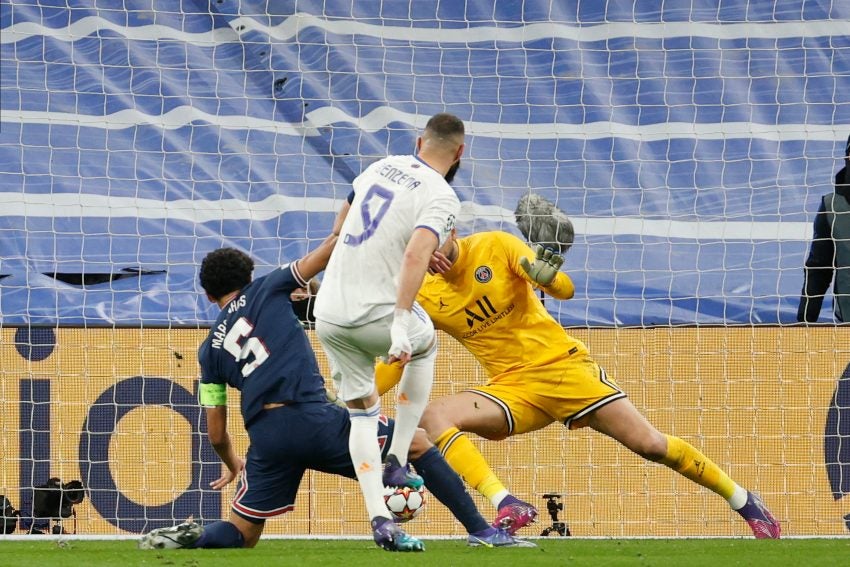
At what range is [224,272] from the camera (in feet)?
19.1

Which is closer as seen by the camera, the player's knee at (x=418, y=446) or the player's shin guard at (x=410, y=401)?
the player's shin guard at (x=410, y=401)

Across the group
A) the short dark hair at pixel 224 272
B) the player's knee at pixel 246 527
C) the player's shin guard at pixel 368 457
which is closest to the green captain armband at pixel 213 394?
the short dark hair at pixel 224 272

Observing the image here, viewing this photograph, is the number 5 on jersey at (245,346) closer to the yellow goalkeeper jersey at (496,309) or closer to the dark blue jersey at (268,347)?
the dark blue jersey at (268,347)

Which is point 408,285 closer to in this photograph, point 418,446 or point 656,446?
point 418,446

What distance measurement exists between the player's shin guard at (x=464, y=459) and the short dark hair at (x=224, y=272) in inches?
47.7

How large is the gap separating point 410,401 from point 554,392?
1211mm

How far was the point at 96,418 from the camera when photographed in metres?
7.75

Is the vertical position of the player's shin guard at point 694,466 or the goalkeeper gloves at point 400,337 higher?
the goalkeeper gloves at point 400,337

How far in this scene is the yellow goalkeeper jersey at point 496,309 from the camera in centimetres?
644

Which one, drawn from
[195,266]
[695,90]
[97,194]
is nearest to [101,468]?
[195,266]

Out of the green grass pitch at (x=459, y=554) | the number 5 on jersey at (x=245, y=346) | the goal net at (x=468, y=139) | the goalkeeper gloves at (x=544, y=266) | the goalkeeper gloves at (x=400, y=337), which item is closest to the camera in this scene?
the goalkeeper gloves at (x=400, y=337)

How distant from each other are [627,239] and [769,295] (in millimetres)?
1089

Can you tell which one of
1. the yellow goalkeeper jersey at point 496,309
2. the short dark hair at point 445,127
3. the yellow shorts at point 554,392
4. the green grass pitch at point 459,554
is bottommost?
the green grass pitch at point 459,554

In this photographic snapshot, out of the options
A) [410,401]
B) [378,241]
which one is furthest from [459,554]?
[378,241]
